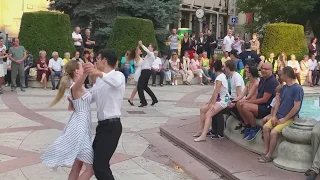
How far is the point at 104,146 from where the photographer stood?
16.3ft

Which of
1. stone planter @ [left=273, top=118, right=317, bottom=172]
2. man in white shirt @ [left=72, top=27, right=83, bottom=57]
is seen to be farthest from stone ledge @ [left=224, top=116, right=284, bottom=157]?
man in white shirt @ [left=72, top=27, right=83, bottom=57]

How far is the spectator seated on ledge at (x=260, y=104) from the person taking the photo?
7.71 metres

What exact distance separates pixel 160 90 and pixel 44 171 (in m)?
10.6

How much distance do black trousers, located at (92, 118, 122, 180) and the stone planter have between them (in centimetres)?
292

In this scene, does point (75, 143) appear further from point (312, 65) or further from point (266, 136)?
point (312, 65)

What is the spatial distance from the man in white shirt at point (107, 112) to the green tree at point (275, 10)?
25.9 meters

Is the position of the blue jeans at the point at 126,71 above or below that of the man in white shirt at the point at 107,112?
below

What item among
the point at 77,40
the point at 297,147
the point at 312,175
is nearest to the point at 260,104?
the point at 297,147

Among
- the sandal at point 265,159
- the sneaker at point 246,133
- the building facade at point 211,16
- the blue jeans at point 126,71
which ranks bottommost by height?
the sandal at point 265,159

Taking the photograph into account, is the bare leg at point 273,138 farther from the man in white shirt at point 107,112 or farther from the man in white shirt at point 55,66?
the man in white shirt at point 55,66

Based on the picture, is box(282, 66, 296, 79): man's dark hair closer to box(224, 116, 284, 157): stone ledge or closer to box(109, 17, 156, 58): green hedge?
box(224, 116, 284, 157): stone ledge

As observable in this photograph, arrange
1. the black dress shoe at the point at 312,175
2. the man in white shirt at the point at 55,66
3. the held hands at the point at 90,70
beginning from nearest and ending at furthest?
1. the held hands at the point at 90,70
2. the black dress shoe at the point at 312,175
3. the man in white shirt at the point at 55,66

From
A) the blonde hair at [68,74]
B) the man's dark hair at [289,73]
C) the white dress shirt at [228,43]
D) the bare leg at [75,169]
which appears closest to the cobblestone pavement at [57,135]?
the bare leg at [75,169]

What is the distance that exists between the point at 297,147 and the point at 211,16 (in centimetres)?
5523
